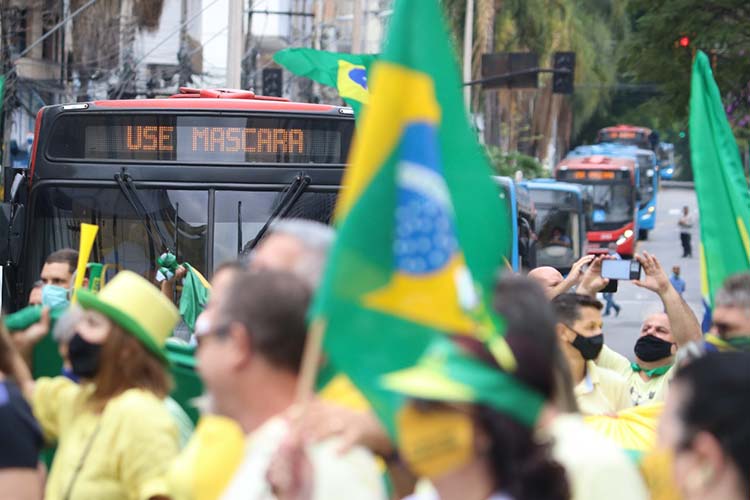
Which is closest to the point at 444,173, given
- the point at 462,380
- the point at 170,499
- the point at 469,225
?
the point at 469,225

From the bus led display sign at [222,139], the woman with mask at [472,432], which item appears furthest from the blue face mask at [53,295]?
the woman with mask at [472,432]

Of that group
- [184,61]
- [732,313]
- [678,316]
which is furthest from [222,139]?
[184,61]

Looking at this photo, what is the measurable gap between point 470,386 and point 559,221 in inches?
1091

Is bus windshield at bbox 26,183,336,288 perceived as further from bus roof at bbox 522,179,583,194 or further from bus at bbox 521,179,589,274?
bus roof at bbox 522,179,583,194

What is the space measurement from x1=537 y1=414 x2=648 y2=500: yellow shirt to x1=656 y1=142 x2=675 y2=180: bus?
79.5m

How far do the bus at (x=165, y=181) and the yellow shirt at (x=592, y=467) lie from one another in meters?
6.31

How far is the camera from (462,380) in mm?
2949

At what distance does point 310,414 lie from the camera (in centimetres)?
320

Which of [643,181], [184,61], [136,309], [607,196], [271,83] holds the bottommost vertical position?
[643,181]

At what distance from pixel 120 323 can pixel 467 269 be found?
140 centimetres

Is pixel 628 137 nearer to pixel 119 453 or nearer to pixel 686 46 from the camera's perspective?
pixel 686 46

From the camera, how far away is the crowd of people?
298 cm

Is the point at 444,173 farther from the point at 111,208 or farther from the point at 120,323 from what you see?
the point at 111,208

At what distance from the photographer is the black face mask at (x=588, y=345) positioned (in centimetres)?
601
